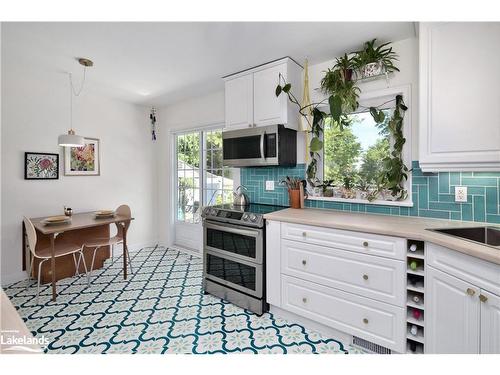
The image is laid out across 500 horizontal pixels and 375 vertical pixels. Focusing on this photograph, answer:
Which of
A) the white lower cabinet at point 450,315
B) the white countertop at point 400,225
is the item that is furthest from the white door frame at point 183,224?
the white lower cabinet at point 450,315

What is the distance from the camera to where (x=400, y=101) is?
6.85 ft

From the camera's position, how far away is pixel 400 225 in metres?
1.75

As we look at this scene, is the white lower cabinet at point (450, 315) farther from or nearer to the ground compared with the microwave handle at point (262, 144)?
nearer to the ground

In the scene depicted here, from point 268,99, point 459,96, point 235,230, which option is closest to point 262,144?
point 268,99

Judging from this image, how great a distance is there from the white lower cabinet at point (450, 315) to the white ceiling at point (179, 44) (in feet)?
6.05

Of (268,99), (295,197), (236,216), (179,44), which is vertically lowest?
(236,216)

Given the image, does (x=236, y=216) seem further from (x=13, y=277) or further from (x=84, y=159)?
(x=13, y=277)

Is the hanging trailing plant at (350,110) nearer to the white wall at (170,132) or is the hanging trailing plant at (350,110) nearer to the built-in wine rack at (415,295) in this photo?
the built-in wine rack at (415,295)

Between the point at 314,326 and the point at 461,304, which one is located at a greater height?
the point at 461,304

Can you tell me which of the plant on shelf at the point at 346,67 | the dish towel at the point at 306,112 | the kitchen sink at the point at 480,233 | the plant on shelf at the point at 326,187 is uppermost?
the plant on shelf at the point at 346,67

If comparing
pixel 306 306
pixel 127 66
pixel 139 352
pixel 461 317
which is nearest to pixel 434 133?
pixel 461 317

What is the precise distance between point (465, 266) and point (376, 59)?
68.5 inches

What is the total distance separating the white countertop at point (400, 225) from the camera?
1.22m
